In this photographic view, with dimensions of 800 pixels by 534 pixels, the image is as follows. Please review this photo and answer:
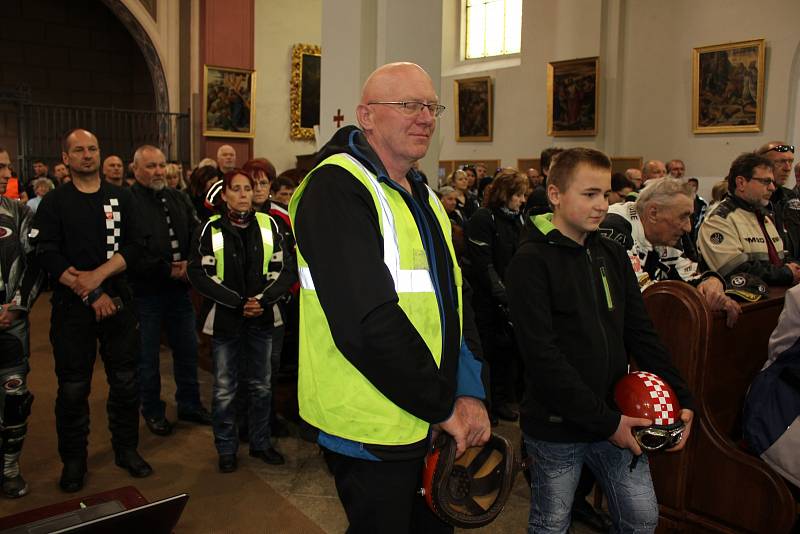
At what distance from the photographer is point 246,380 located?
4.12m

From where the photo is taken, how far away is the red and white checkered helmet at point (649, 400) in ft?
7.07

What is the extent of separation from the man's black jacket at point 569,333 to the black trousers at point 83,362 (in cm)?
233

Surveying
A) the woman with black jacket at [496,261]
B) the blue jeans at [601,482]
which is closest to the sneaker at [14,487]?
the blue jeans at [601,482]

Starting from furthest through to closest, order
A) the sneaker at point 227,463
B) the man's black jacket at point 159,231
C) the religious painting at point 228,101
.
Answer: the religious painting at point 228,101 < the man's black jacket at point 159,231 < the sneaker at point 227,463

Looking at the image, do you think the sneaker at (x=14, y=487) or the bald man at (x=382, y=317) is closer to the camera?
the bald man at (x=382, y=317)

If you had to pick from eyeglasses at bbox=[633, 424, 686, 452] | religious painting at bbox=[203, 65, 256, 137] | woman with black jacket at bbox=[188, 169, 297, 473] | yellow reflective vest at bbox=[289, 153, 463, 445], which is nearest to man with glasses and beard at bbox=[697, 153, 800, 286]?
eyeglasses at bbox=[633, 424, 686, 452]

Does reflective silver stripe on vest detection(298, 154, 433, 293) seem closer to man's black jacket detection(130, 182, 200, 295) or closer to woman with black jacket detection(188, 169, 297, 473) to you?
woman with black jacket detection(188, 169, 297, 473)

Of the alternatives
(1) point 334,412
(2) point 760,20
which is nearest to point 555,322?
(1) point 334,412

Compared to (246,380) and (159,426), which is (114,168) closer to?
(159,426)

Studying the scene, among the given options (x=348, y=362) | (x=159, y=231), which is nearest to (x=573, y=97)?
(x=159, y=231)

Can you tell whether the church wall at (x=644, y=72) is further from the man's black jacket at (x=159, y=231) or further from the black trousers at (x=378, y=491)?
the black trousers at (x=378, y=491)

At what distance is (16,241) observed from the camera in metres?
3.55

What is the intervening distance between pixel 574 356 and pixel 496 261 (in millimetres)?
2770

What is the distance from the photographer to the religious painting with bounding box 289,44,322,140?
13283 mm
